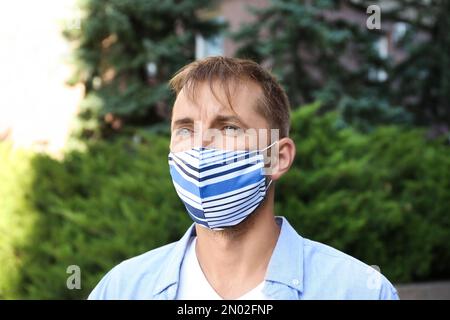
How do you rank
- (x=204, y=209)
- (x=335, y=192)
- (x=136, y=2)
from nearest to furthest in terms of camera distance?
(x=204, y=209) < (x=335, y=192) < (x=136, y=2)

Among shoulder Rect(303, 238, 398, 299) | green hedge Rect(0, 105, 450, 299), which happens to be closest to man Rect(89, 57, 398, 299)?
shoulder Rect(303, 238, 398, 299)

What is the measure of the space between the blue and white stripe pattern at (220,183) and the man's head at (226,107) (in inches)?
1.7

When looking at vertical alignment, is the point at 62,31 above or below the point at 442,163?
above

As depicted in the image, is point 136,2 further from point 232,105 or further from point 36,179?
point 232,105

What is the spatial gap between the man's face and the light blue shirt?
0.34 m

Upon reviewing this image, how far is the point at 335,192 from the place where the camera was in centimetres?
607

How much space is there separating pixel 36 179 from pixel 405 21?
776 cm

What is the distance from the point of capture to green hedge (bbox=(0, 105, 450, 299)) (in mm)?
5652

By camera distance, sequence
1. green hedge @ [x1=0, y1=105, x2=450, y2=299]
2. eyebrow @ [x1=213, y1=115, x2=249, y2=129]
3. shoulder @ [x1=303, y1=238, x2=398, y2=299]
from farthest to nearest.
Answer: green hedge @ [x1=0, y1=105, x2=450, y2=299], eyebrow @ [x1=213, y1=115, x2=249, y2=129], shoulder @ [x1=303, y1=238, x2=398, y2=299]

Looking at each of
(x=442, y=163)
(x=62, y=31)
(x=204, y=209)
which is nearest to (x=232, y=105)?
(x=204, y=209)

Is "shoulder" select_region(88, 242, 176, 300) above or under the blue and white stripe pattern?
under

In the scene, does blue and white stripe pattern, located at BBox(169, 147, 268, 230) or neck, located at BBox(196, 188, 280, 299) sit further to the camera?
blue and white stripe pattern, located at BBox(169, 147, 268, 230)

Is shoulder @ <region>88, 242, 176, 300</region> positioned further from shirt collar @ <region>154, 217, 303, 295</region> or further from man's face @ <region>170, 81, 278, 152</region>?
man's face @ <region>170, 81, 278, 152</region>

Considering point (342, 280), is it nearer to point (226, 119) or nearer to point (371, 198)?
point (226, 119)
